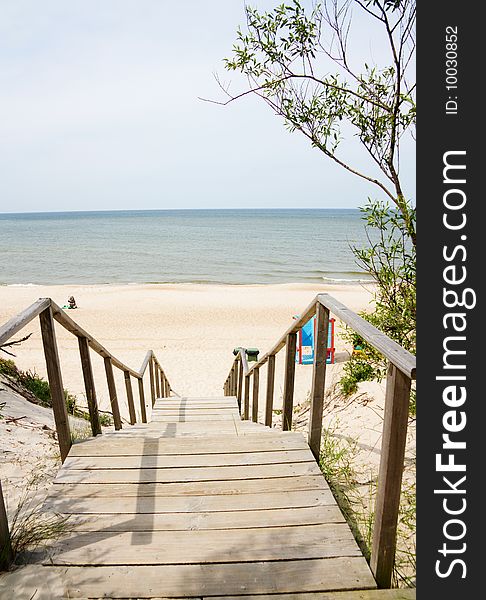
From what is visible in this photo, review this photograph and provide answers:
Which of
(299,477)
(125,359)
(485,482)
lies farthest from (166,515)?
(125,359)

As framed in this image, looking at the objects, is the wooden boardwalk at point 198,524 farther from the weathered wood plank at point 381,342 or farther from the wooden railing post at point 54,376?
the weathered wood plank at point 381,342

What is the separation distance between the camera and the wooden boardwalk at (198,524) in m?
2.01

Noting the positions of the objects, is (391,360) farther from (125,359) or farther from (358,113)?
(125,359)

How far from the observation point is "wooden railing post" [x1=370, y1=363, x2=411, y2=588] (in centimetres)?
181

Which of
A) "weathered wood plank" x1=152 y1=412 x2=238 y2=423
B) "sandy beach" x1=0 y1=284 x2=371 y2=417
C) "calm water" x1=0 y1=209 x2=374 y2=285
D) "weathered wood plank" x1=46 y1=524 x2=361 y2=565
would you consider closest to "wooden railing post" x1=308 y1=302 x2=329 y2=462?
"weathered wood plank" x1=46 y1=524 x2=361 y2=565

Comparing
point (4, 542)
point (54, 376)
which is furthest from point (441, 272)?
point (54, 376)

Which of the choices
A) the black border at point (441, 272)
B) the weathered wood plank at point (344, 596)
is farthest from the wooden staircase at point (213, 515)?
the black border at point (441, 272)

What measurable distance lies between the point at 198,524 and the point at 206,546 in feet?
0.59

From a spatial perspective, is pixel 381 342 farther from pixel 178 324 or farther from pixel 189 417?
pixel 178 324

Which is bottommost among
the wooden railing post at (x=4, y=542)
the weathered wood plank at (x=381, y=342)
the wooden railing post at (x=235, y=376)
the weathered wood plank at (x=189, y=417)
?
the wooden railing post at (x=235, y=376)

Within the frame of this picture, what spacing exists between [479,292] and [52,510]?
7.48 feet

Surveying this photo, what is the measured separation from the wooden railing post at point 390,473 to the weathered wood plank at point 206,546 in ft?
0.62

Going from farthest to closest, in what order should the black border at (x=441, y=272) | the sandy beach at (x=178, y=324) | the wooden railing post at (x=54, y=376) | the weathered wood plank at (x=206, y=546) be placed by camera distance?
the sandy beach at (x=178, y=324), the wooden railing post at (x=54, y=376), the weathered wood plank at (x=206, y=546), the black border at (x=441, y=272)

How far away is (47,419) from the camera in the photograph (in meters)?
5.06
